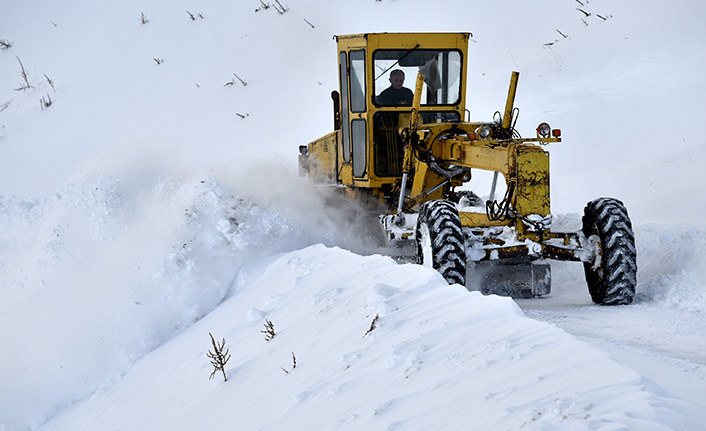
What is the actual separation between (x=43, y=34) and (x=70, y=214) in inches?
544

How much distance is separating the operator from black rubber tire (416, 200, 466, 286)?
2.72 m

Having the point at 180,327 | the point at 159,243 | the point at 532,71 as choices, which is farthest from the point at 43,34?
the point at 180,327

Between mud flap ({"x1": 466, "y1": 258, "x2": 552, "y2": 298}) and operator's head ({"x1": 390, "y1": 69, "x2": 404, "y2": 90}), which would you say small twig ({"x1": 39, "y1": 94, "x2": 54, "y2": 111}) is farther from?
mud flap ({"x1": 466, "y1": 258, "x2": 552, "y2": 298})

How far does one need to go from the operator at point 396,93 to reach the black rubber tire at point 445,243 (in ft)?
8.93

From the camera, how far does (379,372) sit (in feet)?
12.6

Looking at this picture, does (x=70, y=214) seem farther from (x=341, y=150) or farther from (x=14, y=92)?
(x=14, y=92)

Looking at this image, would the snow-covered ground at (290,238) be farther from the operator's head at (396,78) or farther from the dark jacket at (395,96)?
the operator's head at (396,78)

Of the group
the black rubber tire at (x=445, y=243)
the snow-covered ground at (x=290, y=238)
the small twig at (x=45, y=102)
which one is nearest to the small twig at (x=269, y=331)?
the snow-covered ground at (x=290, y=238)

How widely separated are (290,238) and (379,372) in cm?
523

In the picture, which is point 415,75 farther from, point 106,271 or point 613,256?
point 106,271

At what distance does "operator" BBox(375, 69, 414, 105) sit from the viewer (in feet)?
30.9

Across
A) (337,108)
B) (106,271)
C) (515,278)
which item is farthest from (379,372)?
(337,108)

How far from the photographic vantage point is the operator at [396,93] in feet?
30.9

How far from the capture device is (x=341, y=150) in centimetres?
1030
